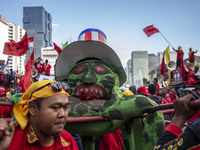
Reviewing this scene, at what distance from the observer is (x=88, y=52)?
2.91 meters

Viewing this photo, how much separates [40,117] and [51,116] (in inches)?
3.8

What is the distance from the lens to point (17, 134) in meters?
1.72

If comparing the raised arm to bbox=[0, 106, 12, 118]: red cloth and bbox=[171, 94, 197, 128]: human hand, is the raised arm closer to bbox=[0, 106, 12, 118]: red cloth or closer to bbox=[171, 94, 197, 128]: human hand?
bbox=[171, 94, 197, 128]: human hand

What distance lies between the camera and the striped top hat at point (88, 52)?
111 inches

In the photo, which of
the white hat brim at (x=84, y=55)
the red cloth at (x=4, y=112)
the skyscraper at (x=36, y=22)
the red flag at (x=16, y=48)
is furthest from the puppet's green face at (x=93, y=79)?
the skyscraper at (x=36, y=22)

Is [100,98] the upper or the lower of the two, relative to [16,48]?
lower

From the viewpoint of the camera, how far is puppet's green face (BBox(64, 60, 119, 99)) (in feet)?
8.27

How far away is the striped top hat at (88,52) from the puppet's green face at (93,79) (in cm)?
11

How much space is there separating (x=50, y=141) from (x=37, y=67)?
10.9 meters

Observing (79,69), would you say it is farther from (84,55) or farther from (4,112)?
(4,112)

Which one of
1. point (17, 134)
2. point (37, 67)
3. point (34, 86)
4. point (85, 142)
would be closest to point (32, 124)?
point (17, 134)

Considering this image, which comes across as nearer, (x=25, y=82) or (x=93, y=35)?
(x=93, y=35)

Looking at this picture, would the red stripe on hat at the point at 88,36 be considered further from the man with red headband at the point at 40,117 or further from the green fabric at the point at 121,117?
the man with red headband at the point at 40,117

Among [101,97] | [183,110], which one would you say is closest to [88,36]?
[101,97]
